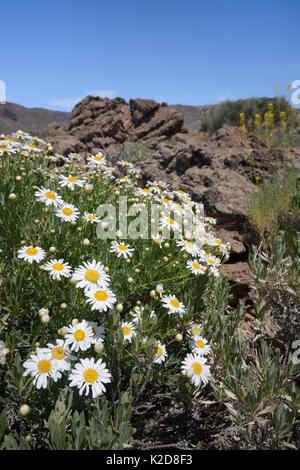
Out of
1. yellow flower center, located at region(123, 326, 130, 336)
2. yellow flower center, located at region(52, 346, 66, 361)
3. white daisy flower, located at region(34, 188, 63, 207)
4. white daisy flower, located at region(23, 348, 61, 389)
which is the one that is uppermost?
white daisy flower, located at region(34, 188, 63, 207)

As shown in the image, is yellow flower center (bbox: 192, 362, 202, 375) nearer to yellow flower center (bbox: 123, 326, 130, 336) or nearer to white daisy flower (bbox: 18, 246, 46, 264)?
yellow flower center (bbox: 123, 326, 130, 336)

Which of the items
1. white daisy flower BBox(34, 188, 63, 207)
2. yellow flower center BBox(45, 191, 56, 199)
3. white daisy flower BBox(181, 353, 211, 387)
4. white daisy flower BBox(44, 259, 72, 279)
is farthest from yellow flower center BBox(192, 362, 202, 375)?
yellow flower center BBox(45, 191, 56, 199)

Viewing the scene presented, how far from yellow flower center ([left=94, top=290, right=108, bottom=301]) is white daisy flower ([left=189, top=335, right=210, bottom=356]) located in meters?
0.81

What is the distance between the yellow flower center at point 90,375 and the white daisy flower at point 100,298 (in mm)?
371

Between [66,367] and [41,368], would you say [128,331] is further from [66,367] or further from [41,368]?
[41,368]

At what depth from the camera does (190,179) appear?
20.7 ft

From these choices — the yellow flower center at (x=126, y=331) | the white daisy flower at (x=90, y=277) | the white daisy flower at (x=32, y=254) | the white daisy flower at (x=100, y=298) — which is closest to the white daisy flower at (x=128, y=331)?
the yellow flower center at (x=126, y=331)

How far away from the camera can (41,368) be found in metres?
1.78

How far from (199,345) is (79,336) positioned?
0.95 meters

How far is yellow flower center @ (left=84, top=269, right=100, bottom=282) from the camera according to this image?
2.17 meters
